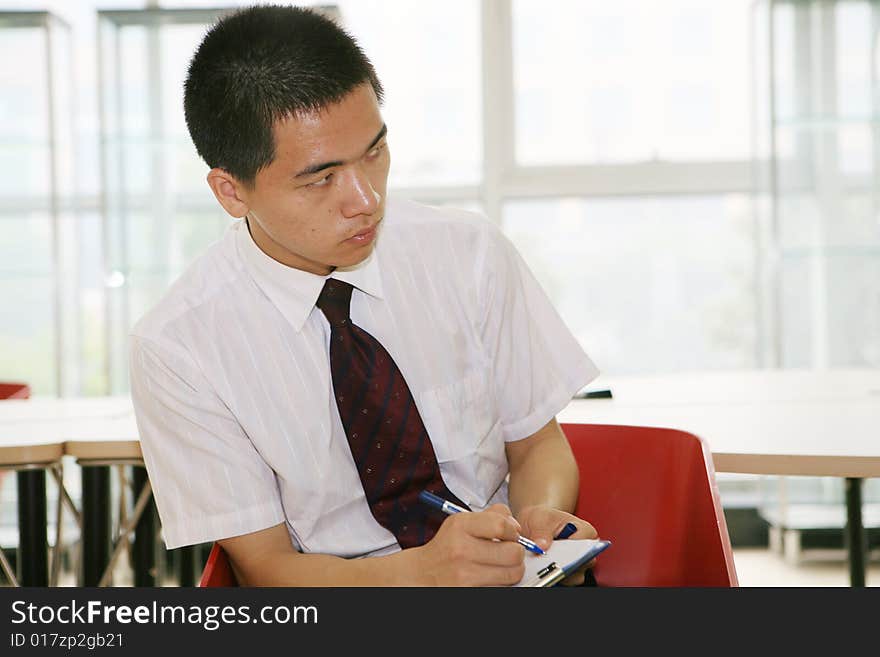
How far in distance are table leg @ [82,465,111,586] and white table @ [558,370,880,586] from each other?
1.22 m

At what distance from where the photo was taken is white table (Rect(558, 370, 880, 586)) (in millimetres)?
1676

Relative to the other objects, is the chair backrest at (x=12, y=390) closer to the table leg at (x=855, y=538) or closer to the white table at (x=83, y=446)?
the white table at (x=83, y=446)

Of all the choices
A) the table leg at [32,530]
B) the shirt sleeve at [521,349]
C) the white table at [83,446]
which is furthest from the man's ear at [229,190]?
the table leg at [32,530]

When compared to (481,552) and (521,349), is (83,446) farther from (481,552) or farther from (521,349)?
(481,552)

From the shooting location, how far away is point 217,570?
48.9 inches

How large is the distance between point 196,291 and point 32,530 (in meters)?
1.35

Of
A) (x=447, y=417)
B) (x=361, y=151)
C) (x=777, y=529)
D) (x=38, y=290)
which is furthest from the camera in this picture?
(x=38, y=290)

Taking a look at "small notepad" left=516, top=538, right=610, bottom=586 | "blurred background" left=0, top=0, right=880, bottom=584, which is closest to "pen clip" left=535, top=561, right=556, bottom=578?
"small notepad" left=516, top=538, right=610, bottom=586

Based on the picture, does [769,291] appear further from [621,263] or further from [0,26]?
[0,26]

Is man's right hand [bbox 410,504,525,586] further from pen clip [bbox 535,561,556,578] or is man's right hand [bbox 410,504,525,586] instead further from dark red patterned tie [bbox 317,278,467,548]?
dark red patterned tie [bbox 317,278,467,548]

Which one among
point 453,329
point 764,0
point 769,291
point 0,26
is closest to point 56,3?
point 0,26

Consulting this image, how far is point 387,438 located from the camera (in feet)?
4.51

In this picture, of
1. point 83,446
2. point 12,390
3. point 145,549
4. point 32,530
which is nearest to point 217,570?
point 83,446

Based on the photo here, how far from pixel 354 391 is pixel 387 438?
0.26 feet
